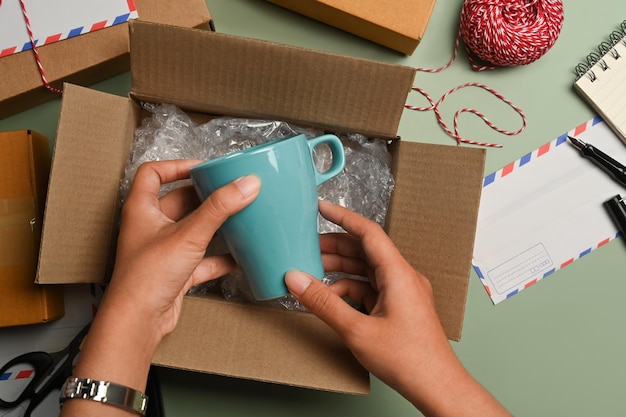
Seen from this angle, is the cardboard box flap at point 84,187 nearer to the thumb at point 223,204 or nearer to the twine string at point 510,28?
the thumb at point 223,204

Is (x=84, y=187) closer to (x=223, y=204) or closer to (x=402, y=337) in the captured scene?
(x=223, y=204)

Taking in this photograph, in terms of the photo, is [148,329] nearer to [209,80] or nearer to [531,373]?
[209,80]

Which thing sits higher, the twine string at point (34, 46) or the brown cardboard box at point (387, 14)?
the brown cardboard box at point (387, 14)

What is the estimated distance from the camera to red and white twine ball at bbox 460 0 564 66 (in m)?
0.76

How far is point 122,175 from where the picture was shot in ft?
2.24

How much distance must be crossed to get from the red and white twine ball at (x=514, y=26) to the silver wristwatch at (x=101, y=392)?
69cm

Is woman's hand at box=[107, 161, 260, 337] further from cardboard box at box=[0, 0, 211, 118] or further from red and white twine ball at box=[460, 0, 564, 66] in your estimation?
red and white twine ball at box=[460, 0, 564, 66]

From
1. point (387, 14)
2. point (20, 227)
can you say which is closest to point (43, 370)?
point (20, 227)

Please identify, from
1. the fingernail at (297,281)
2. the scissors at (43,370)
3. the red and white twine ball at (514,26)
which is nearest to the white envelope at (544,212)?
the red and white twine ball at (514,26)

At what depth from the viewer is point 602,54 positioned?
82 cm

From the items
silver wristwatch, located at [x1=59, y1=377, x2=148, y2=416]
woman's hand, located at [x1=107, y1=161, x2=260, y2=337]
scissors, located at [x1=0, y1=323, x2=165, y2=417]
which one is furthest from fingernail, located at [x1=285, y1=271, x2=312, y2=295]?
scissors, located at [x1=0, y1=323, x2=165, y2=417]

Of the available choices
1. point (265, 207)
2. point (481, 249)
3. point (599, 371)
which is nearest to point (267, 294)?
point (265, 207)

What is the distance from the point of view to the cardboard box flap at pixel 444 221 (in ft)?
2.03

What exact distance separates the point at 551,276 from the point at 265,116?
0.52m
